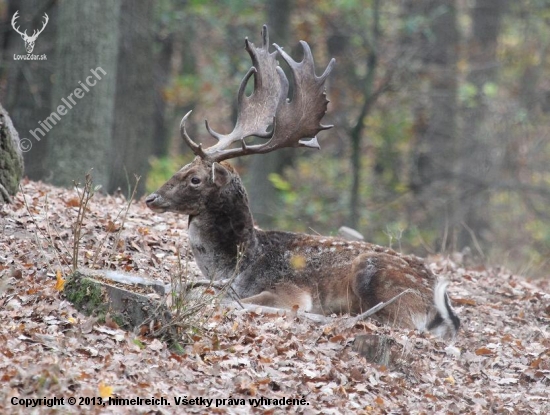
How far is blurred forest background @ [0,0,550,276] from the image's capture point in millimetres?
17406

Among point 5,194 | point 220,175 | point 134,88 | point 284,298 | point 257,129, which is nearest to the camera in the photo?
point 284,298

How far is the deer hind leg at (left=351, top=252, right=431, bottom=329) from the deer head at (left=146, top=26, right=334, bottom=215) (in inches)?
57.1

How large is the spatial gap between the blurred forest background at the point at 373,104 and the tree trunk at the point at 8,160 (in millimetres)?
6137

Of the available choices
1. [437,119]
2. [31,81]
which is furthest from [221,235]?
[437,119]

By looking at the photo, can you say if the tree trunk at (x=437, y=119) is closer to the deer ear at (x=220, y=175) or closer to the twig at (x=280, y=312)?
the deer ear at (x=220, y=175)

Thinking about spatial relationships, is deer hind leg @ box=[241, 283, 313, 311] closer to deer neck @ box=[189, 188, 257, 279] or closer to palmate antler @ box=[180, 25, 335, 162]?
deer neck @ box=[189, 188, 257, 279]

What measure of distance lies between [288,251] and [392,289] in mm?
1231

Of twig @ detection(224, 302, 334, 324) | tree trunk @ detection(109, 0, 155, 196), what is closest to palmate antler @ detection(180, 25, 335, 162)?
twig @ detection(224, 302, 334, 324)

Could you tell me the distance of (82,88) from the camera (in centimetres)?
1383

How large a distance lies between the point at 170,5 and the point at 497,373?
14.9m

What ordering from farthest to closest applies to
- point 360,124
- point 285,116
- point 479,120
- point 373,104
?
point 479,120, point 373,104, point 360,124, point 285,116

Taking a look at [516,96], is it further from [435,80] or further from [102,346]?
[102,346]

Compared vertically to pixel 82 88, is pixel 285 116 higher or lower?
lower

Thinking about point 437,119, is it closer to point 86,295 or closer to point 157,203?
point 157,203
